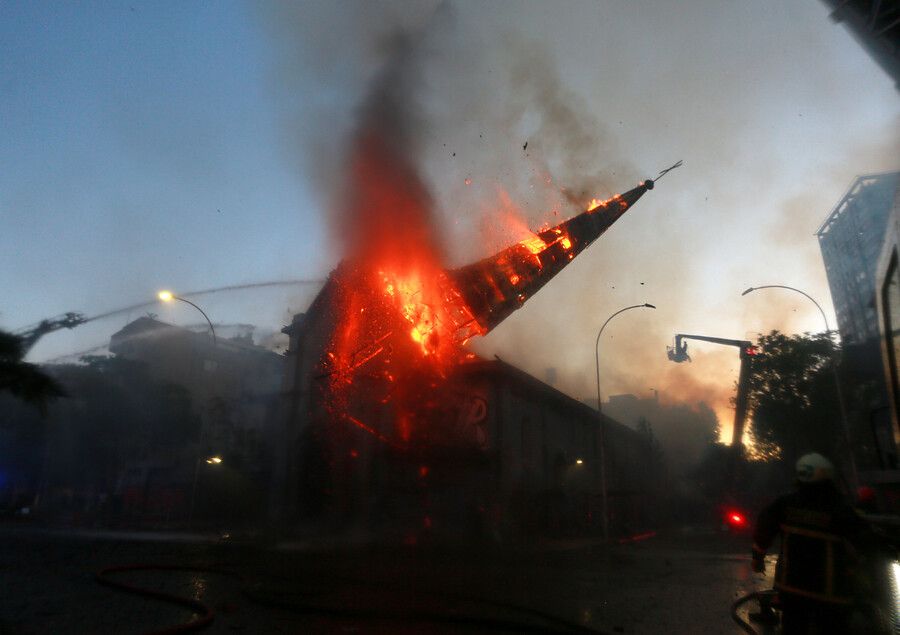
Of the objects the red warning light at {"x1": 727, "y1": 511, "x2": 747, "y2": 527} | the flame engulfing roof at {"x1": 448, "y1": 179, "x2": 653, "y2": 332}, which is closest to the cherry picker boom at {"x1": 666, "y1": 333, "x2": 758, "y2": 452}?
the flame engulfing roof at {"x1": 448, "y1": 179, "x2": 653, "y2": 332}

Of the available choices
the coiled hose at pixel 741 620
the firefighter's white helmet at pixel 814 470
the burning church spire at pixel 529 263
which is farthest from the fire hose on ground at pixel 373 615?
the burning church spire at pixel 529 263

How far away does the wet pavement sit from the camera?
6855 mm

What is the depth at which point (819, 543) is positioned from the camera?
405cm

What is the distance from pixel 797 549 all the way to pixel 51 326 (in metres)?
35.5

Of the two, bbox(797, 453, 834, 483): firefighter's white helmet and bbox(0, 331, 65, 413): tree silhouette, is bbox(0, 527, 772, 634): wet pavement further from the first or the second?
bbox(797, 453, 834, 483): firefighter's white helmet

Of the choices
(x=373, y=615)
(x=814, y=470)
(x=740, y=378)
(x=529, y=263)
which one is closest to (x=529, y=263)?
(x=529, y=263)

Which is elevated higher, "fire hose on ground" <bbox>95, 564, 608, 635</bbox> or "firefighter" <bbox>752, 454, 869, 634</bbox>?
"firefighter" <bbox>752, 454, 869, 634</bbox>

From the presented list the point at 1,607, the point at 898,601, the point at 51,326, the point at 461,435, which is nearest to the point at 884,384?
the point at 898,601

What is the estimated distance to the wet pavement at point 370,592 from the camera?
6.86 metres

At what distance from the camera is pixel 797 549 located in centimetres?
413

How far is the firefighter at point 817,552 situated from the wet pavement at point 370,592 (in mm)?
2877

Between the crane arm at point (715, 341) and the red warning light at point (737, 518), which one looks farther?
the crane arm at point (715, 341)

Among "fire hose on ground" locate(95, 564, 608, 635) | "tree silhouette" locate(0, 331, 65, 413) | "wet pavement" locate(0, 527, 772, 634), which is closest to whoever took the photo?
"fire hose on ground" locate(95, 564, 608, 635)

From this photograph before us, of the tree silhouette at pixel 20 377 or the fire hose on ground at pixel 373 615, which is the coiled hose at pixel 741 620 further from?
the tree silhouette at pixel 20 377
